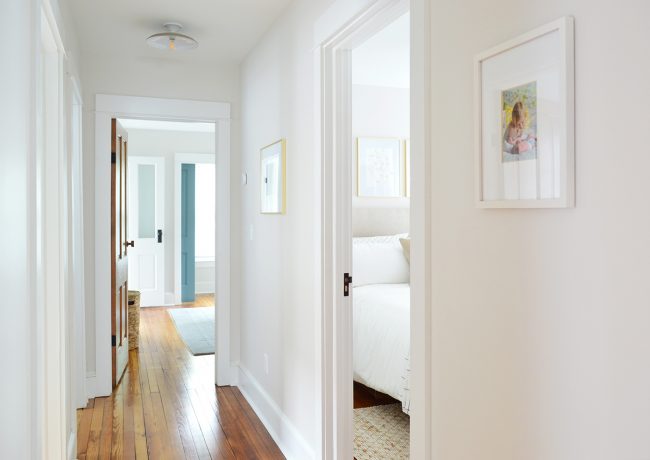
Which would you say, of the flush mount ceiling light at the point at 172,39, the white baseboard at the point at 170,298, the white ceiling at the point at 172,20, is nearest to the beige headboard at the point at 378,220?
the white ceiling at the point at 172,20

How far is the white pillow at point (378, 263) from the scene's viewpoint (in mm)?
4318

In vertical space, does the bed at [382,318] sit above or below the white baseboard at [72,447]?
above

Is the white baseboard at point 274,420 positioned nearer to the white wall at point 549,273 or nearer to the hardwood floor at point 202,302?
the white wall at point 549,273

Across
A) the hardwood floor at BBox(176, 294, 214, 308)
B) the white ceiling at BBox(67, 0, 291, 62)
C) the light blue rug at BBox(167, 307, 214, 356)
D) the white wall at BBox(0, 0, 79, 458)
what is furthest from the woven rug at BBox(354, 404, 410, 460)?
the hardwood floor at BBox(176, 294, 214, 308)

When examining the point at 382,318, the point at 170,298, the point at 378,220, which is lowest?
the point at 170,298

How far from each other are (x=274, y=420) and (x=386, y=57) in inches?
109

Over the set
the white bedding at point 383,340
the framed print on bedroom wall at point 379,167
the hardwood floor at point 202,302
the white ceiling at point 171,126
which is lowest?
the hardwood floor at point 202,302

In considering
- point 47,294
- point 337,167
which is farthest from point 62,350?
point 337,167

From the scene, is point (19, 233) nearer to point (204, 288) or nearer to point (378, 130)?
point (378, 130)

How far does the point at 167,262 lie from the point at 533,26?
7660 millimetres

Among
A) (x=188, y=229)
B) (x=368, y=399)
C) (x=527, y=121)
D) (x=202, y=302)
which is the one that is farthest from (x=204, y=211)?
(x=527, y=121)

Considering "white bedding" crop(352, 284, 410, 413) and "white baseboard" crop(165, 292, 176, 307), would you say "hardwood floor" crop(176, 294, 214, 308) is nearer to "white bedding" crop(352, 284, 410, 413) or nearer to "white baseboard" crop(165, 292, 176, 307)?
"white baseboard" crop(165, 292, 176, 307)

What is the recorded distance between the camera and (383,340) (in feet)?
11.5

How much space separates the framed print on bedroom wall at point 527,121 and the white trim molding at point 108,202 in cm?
327
